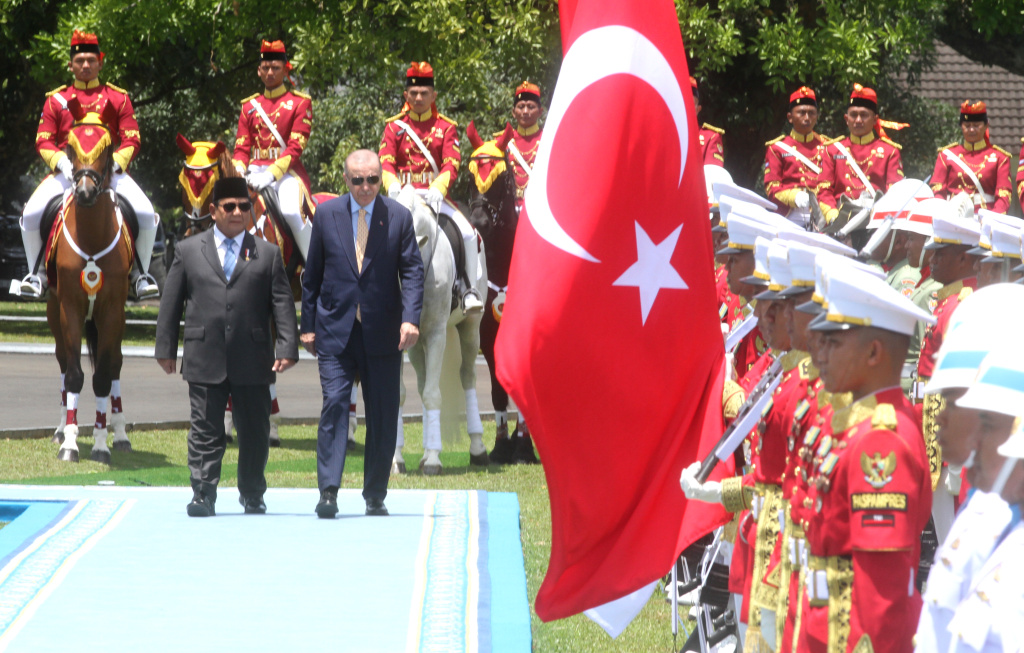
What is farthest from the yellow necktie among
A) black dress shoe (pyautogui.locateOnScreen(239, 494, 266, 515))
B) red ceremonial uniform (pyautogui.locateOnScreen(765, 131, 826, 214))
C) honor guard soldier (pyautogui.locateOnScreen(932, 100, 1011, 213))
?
honor guard soldier (pyautogui.locateOnScreen(932, 100, 1011, 213))

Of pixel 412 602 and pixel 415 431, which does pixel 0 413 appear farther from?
pixel 412 602

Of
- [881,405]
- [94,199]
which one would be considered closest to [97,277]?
[94,199]

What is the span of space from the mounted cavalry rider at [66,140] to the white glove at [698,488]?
29.6ft

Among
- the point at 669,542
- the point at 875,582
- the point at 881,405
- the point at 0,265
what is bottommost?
the point at 0,265

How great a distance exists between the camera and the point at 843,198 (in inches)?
479

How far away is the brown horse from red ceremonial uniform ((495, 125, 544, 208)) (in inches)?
130

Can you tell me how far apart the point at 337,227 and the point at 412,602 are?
2987mm

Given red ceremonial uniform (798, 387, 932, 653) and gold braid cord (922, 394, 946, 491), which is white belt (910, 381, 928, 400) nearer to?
gold braid cord (922, 394, 946, 491)

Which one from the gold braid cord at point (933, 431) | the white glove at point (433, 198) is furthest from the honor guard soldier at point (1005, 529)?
the white glove at point (433, 198)

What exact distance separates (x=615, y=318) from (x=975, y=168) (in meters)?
9.00

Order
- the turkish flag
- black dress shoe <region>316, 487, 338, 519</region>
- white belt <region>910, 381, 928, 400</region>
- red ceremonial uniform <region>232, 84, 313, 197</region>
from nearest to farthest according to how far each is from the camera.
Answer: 1. the turkish flag
2. white belt <region>910, 381, 928, 400</region>
3. black dress shoe <region>316, 487, 338, 519</region>
4. red ceremonial uniform <region>232, 84, 313, 197</region>

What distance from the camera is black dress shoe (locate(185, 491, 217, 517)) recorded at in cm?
959

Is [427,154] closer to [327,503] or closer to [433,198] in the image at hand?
[433,198]

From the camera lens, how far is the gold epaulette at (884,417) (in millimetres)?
3662
